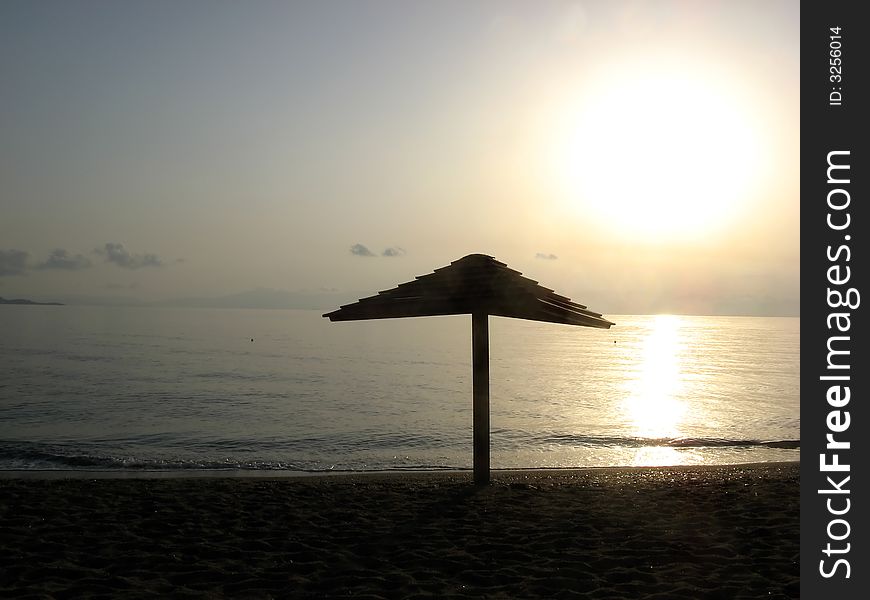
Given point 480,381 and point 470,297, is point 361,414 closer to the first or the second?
point 480,381

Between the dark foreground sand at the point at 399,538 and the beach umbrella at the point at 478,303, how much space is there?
5.61 feet

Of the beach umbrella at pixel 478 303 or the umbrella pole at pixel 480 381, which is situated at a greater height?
the beach umbrella at pixel 478 303

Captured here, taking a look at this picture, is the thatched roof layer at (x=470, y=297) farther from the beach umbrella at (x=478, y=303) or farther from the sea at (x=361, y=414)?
the sea at (x=361, y=414)

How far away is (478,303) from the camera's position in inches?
371

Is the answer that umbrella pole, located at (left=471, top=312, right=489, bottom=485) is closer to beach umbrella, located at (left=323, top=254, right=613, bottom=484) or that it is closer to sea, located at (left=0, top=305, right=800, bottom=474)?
beach umbrella, located at (left=323, top=254, right=613, bottom=484)

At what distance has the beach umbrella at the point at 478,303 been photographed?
9414 millimetres

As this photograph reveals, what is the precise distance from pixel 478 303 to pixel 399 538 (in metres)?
3.34

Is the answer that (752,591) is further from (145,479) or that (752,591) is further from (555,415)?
(555,415)

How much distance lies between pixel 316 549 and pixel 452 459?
976 cm

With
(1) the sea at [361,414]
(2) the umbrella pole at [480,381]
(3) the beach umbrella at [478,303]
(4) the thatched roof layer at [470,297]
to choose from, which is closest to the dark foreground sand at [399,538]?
(2) the umbrella pole at [480,381]

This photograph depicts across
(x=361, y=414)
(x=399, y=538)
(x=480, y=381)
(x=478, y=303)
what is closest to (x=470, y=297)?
(x=478, y=303)

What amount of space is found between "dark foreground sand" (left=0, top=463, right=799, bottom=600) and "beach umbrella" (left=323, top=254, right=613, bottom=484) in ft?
5.61

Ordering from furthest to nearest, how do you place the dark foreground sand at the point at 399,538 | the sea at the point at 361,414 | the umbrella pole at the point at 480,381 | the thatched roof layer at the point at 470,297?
1. the sea at the point at 361,414
2. the umbrella pole at the point at 480,381
3. the thatched roof layer at the point at 470,297
4. the dark foreground sand at the point at 399,538

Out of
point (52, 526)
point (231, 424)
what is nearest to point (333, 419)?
point (231, 424)
